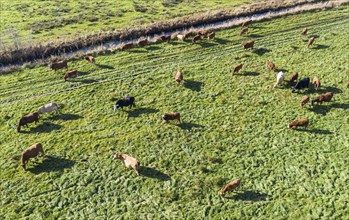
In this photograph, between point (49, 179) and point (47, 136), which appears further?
point (47, 136)

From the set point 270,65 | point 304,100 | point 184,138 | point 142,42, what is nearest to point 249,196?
point 184,138

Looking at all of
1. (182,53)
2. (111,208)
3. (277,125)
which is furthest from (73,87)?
(277,125)

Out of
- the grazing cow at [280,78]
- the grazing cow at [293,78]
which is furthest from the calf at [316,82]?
the grazing cow at [280,78]

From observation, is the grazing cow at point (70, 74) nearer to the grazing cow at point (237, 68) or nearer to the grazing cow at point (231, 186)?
the grazing cow at point (237, 68)

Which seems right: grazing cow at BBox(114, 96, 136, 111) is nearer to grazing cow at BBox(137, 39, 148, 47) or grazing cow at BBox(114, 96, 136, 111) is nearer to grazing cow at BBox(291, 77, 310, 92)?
grazing cow at BBox(137, 39, 148, 47)

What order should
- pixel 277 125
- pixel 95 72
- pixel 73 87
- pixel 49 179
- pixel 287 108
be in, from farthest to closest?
pixel 95 72
pixel 73 87
pixel 287 108
pixel 277 125
pixel 49 179

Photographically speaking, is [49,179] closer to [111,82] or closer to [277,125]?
[111,82]

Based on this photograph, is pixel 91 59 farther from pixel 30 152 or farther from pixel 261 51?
pixel 261 51
